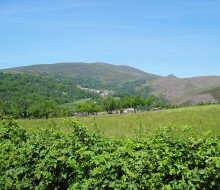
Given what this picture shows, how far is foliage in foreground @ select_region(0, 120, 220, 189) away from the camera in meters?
6.03

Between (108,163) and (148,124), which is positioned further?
(148,124)

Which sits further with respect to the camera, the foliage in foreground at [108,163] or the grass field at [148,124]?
the grass field at [148,124]

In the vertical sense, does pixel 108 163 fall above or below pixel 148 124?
above

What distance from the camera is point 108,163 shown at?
20.1 ft

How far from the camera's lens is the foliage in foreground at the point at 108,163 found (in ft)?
19.8

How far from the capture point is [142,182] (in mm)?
6066

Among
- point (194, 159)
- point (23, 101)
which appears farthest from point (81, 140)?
point (23, 101)

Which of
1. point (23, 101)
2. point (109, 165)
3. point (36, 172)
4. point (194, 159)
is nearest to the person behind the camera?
point (109, 165)

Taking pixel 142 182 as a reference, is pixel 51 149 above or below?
above

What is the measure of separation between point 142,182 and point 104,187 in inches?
32.6

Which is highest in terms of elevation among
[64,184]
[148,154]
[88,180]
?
[148,154]

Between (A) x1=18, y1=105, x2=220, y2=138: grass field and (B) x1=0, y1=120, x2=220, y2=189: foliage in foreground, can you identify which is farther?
(A) x1=18, y1=105, x2=220, y2=138: grass field

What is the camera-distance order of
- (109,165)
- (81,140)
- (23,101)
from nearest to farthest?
(109,165) < (81,140) < (23,101)

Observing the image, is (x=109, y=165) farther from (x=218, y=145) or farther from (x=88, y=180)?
(x=218, y=145)
